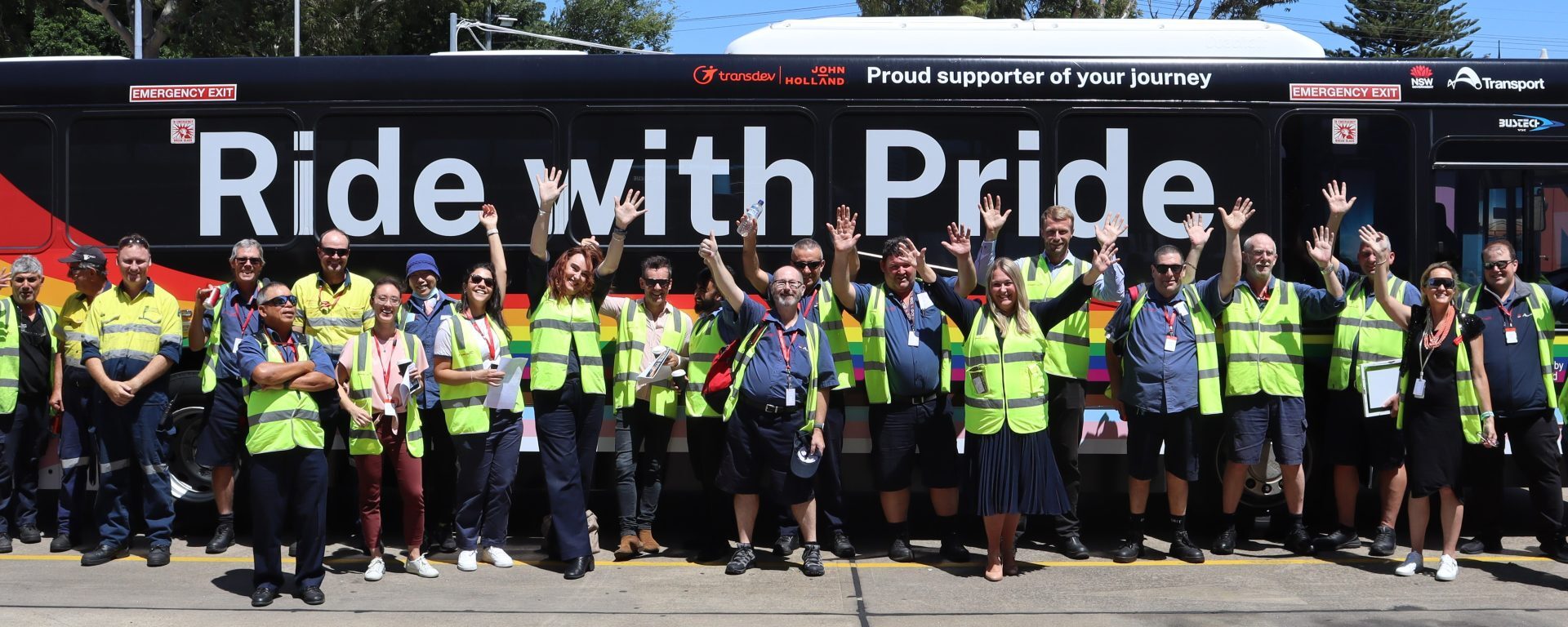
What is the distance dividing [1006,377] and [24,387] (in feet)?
17.6

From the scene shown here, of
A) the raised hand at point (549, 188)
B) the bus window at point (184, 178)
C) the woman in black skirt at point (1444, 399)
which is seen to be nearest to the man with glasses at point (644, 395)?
the raised hand at point (549, 188)

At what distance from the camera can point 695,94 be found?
25.8 ft

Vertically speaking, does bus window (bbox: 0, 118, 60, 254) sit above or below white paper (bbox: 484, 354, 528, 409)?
above

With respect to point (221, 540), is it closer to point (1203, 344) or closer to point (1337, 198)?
point (1203, 344)

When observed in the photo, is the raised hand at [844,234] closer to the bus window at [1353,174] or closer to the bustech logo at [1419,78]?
the bus window at [1353,174]

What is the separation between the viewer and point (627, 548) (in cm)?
766

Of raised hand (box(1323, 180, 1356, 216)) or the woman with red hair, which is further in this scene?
raised hand (box(1323, 180, 1356, 216))

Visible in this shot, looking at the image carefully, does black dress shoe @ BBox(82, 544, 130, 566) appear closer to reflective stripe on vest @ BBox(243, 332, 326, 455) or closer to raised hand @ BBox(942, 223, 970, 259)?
reflective stripe on vest @ BBox(243, 332, 326, 455)

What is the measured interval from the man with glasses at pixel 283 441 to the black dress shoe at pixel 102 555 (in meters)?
1.39

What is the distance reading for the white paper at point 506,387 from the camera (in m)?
7.12

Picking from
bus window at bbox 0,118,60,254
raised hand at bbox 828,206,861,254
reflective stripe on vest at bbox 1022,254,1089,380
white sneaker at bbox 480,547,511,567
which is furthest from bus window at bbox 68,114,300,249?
reflective stripe on vest at bbox 1022,254,1089,380

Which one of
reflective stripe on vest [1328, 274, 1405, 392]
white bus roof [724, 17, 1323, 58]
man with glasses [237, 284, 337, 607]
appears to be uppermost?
white bus roof [724, 17, 1323, 58]

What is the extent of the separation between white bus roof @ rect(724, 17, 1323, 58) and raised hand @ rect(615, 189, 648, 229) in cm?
108

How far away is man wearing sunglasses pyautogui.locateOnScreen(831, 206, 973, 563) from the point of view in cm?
723
